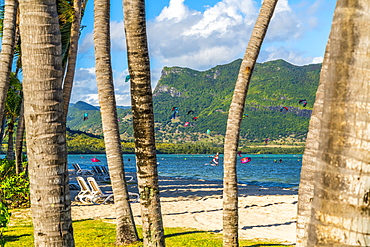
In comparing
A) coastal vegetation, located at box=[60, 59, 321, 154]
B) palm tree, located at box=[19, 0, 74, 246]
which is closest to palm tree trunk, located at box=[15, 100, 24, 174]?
palm tree, located at box=[19, 0, 74, 246]

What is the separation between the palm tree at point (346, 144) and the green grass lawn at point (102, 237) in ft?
16.6

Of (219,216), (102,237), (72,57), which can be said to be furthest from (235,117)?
(219,216)

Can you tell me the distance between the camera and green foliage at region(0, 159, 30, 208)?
30.1 feet

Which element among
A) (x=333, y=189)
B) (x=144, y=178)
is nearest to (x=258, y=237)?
(x=144, y=178)

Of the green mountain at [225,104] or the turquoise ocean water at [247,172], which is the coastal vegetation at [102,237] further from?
the green mountain at [225,104]

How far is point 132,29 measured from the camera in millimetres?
3643

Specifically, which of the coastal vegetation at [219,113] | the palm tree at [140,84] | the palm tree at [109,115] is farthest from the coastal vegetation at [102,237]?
the coastal vegetation at [219,113]

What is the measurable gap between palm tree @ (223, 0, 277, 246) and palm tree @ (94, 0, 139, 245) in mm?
1806

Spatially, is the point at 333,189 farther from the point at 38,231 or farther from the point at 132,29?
the point at 132,29

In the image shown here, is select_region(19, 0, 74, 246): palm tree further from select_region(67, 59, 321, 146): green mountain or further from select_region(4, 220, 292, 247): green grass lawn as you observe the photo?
select_region(67, 59, 321, 146): green mountain

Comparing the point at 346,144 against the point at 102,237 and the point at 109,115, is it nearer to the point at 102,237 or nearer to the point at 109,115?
the point at 109,115

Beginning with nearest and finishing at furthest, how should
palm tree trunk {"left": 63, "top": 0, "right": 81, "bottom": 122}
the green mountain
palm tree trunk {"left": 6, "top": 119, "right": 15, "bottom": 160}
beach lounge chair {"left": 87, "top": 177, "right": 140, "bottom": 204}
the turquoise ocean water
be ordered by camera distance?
palm tree trunk {"left": 63, "top": 0, "right": 81, "bottom": 122} < beach lounge chair {"left": 87, "top": 177, "right": 140, "bottom": 204} < palm tree trunk {"left": 6, "top": 119, "right": 15, "bottom": 160} < the turquoise ocean water < the green mountain

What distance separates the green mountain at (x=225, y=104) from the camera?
125 meters

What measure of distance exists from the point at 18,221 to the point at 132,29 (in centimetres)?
709
